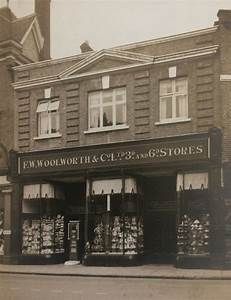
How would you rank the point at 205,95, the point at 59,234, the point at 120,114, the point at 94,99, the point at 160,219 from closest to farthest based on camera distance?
the point at 205,95
the point at 120,114
the point at 160,219
the point at 94,99
the point at 59,234

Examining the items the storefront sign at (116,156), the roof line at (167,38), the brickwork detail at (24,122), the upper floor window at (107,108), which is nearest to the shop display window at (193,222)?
the storefront sign at (116,156)

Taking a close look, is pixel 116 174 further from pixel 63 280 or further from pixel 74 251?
pixel 63 280

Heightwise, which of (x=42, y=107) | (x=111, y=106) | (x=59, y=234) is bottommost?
(x=59, y=234)

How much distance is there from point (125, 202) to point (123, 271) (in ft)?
8.59

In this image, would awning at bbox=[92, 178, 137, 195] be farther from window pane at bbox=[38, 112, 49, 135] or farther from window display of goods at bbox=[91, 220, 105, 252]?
window pane at bbox=[38, 112, 49, 135]

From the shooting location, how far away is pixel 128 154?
1852 centimetres

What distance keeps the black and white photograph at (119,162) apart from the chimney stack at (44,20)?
2711mm

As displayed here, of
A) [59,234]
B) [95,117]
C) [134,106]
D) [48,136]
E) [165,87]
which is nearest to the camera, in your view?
[165,87]

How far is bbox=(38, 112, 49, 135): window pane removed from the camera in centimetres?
2062

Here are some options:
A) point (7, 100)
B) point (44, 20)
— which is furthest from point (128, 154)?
point (44, 20)

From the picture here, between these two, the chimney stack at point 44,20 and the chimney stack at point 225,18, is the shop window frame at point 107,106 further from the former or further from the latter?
the chimney stack at point 44,20

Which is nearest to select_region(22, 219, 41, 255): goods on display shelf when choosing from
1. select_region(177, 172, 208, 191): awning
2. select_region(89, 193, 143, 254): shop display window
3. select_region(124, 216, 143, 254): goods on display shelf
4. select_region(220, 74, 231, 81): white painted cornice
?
select_region(89, 193, 143, 254): shop display window

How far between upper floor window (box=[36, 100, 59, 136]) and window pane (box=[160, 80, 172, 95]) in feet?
13.0

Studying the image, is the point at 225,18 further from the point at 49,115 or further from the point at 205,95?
the point at 49,115
